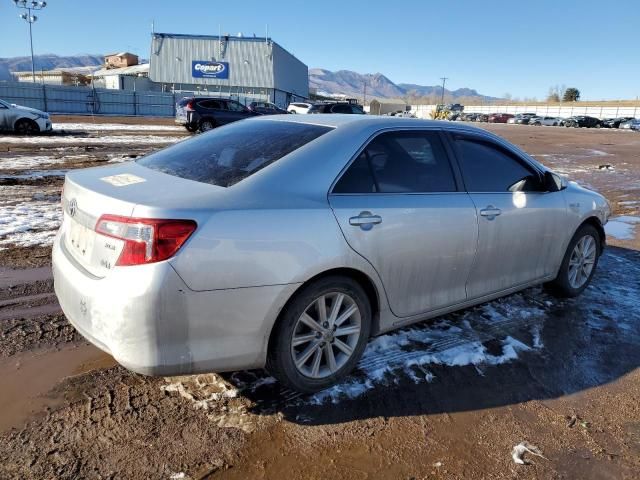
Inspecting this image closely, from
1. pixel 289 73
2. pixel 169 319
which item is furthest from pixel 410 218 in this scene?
pixel 289 73

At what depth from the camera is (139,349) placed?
2.53m

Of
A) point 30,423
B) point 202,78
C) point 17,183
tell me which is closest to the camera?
point 30,423

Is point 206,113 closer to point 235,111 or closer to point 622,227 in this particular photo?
point 235,111

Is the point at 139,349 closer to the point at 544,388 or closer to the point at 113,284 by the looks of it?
the point at 113,284

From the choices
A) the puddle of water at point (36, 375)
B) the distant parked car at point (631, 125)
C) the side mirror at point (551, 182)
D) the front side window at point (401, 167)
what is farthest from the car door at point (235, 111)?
the distant parked car at point (631, 125)

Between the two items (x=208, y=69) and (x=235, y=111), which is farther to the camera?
(x=208, y=69)

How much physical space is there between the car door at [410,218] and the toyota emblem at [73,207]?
4.73 feet

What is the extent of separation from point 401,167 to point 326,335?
1.23m

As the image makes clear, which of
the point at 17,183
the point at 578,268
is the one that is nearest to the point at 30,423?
the point at 578,268

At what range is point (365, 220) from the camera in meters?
3.07

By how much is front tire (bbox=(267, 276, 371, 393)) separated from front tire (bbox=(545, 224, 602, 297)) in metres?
2.38

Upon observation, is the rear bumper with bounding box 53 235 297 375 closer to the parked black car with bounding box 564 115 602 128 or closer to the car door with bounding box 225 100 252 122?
the car door with bounding box 225 100 252 122

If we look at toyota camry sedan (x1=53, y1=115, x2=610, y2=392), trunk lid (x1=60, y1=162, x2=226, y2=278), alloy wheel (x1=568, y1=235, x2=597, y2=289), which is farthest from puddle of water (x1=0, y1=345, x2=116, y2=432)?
alloy wheel (x1=568, y1=235, x2=597, y2=289)

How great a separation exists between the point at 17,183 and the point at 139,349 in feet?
27.4
